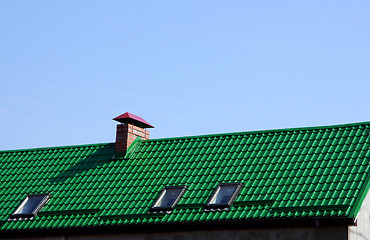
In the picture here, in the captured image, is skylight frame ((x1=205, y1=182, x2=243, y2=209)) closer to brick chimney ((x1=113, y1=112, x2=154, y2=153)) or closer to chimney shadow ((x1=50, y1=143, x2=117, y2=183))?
brick chimney ((x1=113, y1=112, x2=154, y2=153))

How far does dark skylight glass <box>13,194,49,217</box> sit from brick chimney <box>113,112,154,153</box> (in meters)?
3.38

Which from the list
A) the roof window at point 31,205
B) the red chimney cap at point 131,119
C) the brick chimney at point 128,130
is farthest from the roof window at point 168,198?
the red chimney cap at point 131,119

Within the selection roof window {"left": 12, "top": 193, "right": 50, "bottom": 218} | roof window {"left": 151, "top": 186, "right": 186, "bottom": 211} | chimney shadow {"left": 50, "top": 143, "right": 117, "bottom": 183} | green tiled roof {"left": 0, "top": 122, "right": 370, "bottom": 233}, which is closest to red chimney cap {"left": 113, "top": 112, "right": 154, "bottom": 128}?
green tiled roof {"left": 0, "top": 122, "right": 370, "bottom": 233}

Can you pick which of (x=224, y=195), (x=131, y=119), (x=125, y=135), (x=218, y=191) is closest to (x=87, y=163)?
(x=125, y=135)

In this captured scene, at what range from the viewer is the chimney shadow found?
28.2 m

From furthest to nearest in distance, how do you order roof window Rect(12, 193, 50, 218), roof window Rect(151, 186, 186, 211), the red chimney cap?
the red chimney cap < roof window Rect(12, 193, 50, 218) < roof window Rect(151, 186, 186, 211)

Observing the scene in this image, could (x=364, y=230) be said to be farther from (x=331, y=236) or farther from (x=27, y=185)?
(x=27, y=185)

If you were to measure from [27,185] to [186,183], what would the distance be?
21.3 feet

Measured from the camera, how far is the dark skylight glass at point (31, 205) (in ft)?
86.7

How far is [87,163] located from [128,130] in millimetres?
1955

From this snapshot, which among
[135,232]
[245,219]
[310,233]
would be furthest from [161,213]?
[310,233]

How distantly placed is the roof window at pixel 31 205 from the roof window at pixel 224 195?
639cm

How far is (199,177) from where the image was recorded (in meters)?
25.5

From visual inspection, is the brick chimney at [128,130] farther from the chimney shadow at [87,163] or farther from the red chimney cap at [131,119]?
the chimney shadow at [87,163]
